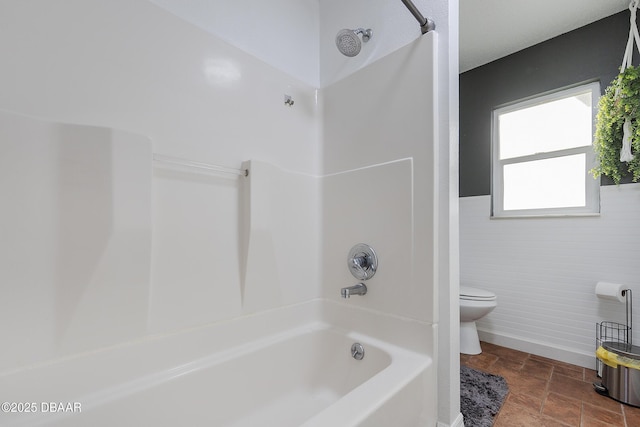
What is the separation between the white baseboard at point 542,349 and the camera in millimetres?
2020

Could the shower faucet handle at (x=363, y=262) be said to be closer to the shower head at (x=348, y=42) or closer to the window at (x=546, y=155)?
the shower head at (x=348, y=42)

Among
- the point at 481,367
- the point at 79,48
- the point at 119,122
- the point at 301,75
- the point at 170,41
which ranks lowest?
the point at 481,367

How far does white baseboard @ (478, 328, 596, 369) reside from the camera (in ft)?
6.63

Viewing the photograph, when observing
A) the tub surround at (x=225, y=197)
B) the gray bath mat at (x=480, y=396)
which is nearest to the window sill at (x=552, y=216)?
the gray bath mat at (x=480, y=396)

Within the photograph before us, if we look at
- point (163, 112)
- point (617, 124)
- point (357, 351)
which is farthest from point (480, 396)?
point (163, 112)

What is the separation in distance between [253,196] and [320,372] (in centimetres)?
98

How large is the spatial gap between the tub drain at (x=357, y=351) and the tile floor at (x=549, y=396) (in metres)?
0.82

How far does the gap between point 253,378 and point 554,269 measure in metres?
2.38

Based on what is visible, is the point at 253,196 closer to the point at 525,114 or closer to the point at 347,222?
the point at 347,222

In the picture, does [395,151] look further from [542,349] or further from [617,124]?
[542,349]

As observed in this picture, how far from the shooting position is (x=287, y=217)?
4.91 feet

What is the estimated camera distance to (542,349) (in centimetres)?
221

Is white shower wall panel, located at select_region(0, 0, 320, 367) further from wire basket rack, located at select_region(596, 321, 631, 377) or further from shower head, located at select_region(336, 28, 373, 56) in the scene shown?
wire basket rack, located at select_region(596, 321, 631, 377)

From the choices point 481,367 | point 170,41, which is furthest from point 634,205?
point 170,41
